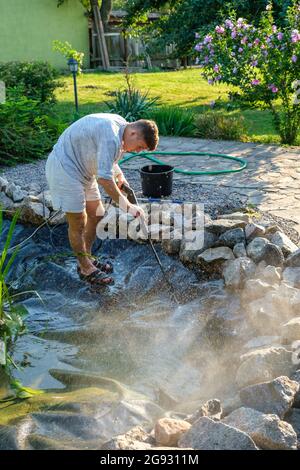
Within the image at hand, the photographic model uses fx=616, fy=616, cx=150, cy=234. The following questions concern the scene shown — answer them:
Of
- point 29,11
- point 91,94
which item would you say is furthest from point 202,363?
point 29,11

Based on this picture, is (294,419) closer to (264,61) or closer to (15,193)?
(15,193)

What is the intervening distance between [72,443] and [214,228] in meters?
2.42

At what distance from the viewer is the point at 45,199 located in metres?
6.05

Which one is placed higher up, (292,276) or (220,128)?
(220,128)

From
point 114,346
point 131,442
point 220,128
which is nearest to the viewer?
point 131,442

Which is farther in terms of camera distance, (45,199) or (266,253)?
(45,199)

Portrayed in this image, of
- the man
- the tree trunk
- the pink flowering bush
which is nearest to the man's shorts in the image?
the man

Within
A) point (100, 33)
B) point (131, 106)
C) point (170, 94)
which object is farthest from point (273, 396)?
point (100, 33)

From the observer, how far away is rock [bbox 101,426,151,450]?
9.17 ft

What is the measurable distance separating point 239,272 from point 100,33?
16.2 m

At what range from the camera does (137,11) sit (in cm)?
1451

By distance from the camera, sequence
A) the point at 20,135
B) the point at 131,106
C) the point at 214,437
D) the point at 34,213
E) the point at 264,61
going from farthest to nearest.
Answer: the point at 131,106 < the point at 264,61 < the point at 20,135 < the point at 34,213 < the point at 214,437

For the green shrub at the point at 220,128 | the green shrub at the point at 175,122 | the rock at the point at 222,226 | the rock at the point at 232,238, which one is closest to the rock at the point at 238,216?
the rock at the point at 222,226

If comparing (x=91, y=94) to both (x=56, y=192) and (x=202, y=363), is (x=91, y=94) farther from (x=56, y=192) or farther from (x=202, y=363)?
(x=202, y=363)
